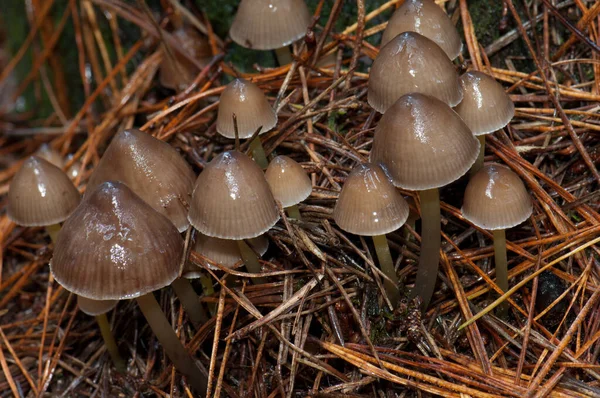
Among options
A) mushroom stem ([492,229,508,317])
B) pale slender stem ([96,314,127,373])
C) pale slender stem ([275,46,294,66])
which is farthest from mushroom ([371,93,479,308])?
pale slender stem ([96,314,127,373])

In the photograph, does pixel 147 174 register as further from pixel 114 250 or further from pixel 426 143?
pixel 426 143

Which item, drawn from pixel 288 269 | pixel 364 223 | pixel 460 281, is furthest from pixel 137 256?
pixel 460 281

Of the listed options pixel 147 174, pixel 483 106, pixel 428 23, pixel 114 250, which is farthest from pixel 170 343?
pixel 428 23

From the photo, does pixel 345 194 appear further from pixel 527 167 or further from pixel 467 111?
pixel 527 167

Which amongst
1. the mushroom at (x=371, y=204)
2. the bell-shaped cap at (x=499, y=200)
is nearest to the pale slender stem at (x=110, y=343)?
the mushroom at (x=371, y=204)

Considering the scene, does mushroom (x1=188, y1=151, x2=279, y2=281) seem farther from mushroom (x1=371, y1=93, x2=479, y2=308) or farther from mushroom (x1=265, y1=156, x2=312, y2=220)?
mushroom (x1=371, y1=93, x2=479, y2=308)

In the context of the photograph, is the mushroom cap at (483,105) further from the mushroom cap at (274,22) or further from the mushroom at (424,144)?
the mushroom cap at (274,22)

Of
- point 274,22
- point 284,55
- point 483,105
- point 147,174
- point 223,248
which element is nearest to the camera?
point 483,105
